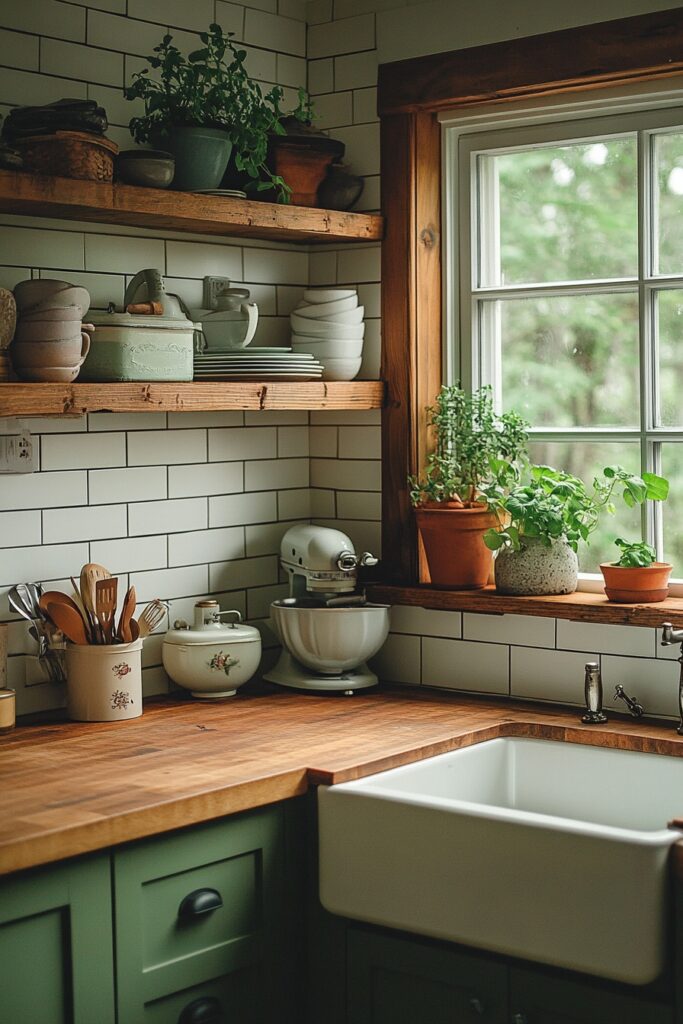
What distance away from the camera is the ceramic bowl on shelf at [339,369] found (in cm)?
351

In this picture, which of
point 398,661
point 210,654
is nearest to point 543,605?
point 398,661

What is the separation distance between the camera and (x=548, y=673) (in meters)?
3.32

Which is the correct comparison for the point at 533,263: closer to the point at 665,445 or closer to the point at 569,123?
the point at 569,123

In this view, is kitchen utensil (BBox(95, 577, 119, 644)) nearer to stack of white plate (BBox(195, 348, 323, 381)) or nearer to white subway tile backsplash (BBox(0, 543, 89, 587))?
white subway tile backsplash (BBox(0, 543, 89, 587))

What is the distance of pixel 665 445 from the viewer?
3270 mm

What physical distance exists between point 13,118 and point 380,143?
3.51ft

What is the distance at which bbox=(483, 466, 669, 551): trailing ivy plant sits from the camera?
3197mm

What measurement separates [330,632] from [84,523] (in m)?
0.66

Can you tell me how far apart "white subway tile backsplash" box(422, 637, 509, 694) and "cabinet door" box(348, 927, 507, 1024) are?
2.98 feet

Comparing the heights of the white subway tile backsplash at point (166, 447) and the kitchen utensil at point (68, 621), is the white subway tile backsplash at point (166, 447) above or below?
above

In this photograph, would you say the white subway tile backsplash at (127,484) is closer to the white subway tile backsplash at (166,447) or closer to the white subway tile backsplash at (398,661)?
the white subway tile backsplash at (166,447)

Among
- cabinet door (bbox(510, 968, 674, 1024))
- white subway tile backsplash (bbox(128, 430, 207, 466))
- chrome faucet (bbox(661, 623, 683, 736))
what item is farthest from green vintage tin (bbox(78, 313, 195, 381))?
cabinet door (bbox(510, 968, 674, 1024))

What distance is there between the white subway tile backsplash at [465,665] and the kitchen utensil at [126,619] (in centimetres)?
82

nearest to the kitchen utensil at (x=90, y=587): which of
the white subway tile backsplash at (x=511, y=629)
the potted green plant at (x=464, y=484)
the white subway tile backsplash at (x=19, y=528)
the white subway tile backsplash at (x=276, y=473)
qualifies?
the white subway tile backsplash at (x=19, y=528)
